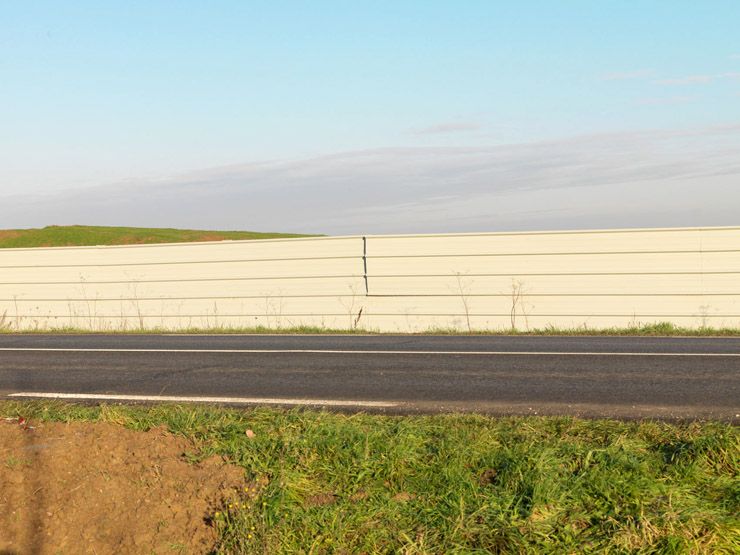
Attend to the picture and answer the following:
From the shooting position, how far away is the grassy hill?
60.3 m

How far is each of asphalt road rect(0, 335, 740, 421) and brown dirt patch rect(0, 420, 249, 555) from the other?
2609 millimetres

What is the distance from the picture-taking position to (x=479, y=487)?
16.2ft

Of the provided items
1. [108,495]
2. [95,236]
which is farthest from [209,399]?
[95,236]

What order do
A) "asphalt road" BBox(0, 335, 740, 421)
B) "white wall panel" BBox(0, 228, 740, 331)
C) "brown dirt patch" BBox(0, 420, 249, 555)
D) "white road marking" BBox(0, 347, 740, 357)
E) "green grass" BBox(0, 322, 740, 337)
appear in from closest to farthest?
"brown dirt patch" BBox(0, 420, 249, 555) → "asphalt road" BBox(0, 335, 740, 421) → "white road marking" BBox(0, 347, 740, 357) → "green grass" BBox(0, 322, 740, 337) → "white wall panel" BBox(0, 228, 740, 331)

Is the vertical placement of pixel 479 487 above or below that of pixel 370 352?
above

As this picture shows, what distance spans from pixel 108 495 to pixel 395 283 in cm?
1337

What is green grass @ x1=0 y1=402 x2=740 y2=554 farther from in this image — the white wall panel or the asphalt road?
the white wall panel

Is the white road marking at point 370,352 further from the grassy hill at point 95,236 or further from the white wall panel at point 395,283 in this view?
the grassy hill at point 95,236

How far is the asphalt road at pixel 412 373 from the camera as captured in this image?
789cm

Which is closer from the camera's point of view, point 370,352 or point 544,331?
point 370,352

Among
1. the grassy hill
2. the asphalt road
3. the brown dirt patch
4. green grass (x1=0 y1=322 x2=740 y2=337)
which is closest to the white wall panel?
green grass (x1=0 y1=322 x2=740 y2=337)

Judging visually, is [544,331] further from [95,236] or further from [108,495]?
[95,236]

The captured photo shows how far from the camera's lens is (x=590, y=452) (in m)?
5.31

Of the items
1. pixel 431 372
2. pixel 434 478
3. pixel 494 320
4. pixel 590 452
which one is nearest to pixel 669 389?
pixel 431 372
